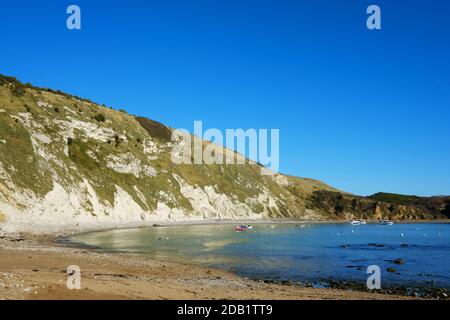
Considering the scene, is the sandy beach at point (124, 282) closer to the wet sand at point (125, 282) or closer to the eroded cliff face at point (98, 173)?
the wet sand at point (125, 282)

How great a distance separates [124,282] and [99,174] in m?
66.4

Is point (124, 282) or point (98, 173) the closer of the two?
point (124, 282)

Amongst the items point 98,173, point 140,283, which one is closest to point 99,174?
point 98,173

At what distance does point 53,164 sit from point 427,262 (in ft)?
192

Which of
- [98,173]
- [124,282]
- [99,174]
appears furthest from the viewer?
[98,173]

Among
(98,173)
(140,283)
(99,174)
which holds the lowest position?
(140,283)

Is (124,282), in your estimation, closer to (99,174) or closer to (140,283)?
(140,283)

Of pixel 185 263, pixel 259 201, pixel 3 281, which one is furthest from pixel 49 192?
pixel 259 201

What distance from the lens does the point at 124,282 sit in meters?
20.4

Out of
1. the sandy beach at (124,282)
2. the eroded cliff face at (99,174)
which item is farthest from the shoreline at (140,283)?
the eroded cliff face at (99,174)

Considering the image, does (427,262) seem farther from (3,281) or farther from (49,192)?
(49,192)

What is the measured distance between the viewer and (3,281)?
55.3 ft

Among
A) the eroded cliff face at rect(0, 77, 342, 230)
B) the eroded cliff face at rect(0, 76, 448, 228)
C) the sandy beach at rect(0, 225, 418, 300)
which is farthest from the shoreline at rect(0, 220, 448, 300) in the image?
the eroded cliff face at rect(0, 77, 342, 230)

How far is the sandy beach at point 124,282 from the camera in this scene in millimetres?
16405
